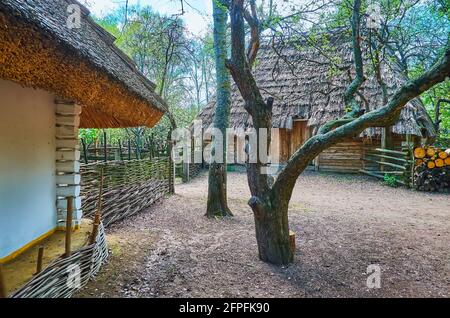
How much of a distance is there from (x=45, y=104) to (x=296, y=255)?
3.44 meters

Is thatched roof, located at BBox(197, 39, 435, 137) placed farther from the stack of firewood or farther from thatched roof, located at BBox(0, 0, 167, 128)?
thatched roof, located at BBox(0, 0, 167, 128)

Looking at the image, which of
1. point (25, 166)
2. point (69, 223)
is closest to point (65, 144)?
point (25, 166)

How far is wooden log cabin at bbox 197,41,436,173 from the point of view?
10.7 meters

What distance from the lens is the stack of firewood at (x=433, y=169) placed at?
8680 millimetres

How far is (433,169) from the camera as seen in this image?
8812 millimetres

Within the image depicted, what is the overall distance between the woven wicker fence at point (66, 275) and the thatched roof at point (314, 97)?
8.05 metres

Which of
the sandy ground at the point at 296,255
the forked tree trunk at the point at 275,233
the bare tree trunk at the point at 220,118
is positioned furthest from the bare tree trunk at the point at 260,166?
the bare tree trunk at the point at 220,118

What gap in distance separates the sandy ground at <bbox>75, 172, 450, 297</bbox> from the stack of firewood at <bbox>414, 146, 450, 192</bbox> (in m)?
1.72

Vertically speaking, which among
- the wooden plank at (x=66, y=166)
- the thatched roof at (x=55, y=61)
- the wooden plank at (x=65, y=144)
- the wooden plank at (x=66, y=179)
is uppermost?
the thatched roof at (x=55, y=61)

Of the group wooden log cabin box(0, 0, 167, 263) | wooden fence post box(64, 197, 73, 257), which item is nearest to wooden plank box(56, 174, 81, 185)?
wooden log cabin box(0, 0, 167, 263)

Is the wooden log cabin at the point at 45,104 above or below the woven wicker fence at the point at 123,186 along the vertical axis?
above

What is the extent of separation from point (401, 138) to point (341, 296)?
34.1 feet

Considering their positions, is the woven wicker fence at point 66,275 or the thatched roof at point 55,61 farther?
the woven wicker fence at point 66,275

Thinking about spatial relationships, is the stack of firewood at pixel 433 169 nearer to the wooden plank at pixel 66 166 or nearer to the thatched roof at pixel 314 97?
the thatched roof at pixel 314 97
